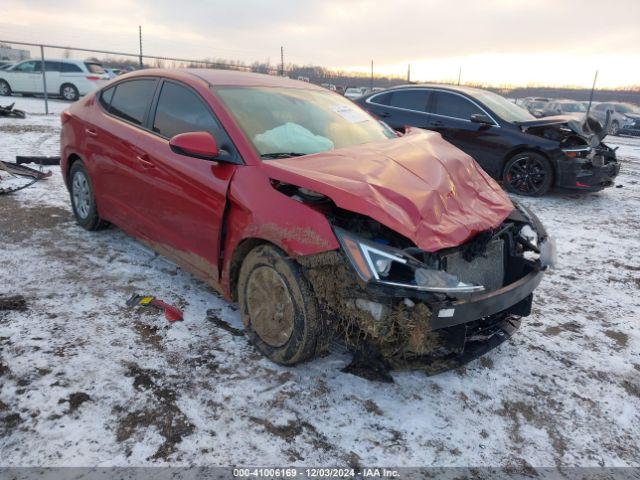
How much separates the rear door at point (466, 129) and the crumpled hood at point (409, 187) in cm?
438

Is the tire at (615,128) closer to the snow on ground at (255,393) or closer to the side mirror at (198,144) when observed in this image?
the snow on ground at (255,393)

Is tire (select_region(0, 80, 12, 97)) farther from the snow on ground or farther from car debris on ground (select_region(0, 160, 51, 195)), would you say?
the snow on ground

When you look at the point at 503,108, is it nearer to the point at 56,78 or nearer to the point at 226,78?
the point at 226,78

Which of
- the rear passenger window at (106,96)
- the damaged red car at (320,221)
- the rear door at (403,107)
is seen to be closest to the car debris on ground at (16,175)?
the rear passenger window at (106,96)

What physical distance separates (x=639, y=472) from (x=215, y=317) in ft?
8.34

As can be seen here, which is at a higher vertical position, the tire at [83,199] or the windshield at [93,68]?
the windshield at [93,68]

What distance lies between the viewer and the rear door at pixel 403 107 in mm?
7977

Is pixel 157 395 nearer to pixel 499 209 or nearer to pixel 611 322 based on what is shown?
pixel 499 209

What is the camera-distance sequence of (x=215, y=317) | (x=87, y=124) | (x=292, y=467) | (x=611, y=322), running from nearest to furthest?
1. (x=292, y=467)
2. (x=215, y=317)
3. (x=611, y=322)
4. (x=87, y=124)

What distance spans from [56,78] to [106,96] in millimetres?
17677

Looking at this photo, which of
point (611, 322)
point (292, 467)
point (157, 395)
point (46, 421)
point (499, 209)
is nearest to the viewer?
Answer: point (292, 467)

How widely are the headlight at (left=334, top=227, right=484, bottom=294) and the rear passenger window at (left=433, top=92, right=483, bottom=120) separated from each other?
5971mm

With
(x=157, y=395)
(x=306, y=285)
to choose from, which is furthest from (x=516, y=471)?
(x=157, y=395)

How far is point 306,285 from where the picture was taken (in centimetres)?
250
